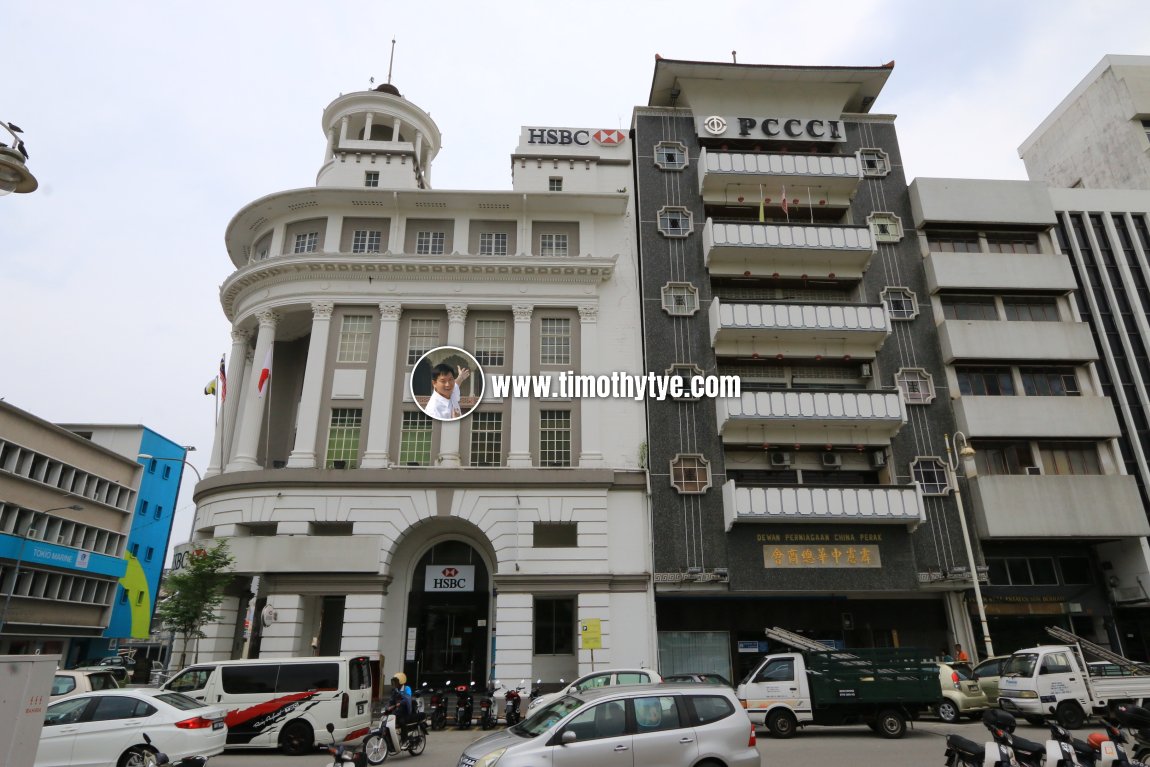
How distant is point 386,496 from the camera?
27781 mm

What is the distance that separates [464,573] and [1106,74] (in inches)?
2047

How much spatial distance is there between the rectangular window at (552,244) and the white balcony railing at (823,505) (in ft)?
46.9

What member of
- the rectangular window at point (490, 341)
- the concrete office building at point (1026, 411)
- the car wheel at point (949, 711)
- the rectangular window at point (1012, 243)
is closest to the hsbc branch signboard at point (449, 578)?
the rectangular window at point (490, 341)

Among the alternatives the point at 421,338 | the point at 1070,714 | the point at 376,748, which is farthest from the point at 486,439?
the point at 1070,714

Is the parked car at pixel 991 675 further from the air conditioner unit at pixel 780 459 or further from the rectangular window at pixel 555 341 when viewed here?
the rectangular window at pixel 555 341

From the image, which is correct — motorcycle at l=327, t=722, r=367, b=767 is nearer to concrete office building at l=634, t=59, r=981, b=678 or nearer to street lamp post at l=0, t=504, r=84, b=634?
concrete office building at l=634, t=59, r=981, b=678

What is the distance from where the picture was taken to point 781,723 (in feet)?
55.4

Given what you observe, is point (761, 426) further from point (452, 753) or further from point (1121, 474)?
point (452, 753)

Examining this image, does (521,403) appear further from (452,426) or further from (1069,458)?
(1069,458)

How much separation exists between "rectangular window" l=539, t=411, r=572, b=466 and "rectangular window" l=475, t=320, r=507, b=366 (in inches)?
140

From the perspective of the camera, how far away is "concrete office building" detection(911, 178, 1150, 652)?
2858cm

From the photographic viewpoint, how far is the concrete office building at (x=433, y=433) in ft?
88.1

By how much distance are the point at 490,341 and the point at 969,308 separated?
23.7m

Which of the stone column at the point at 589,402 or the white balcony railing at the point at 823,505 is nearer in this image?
the white balcony railing at the point at 823,505
